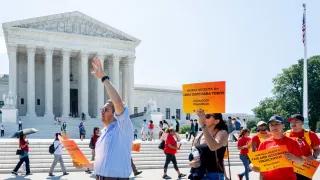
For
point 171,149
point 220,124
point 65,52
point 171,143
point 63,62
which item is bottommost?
point 171,149

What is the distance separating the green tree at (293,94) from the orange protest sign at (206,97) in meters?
58.6

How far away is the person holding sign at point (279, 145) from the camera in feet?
19.6

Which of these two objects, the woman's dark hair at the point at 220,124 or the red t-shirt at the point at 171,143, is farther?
the red t-shirt at the point at 171,143

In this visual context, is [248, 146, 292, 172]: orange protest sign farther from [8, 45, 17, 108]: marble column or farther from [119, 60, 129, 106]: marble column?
[119, 60, 129, 106]: marble column

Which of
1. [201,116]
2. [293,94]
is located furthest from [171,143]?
[293,94]

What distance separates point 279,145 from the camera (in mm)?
6004

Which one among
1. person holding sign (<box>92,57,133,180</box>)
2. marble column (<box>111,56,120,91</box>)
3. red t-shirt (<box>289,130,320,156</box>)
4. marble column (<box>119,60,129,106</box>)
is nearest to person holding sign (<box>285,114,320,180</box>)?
red t-shirt (<box>289,130,320,156</box>)

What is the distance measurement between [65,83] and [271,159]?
50.1 meters

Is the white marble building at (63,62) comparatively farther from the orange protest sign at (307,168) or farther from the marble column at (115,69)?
the orange protest sign at (307,168)

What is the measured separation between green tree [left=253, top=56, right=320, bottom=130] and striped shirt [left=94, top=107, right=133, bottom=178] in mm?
59274

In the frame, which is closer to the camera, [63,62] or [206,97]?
[206,97]

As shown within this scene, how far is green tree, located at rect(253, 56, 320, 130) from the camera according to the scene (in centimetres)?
6325

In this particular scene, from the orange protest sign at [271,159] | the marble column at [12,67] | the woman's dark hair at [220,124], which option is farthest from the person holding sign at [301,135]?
the marble column at [12,67]

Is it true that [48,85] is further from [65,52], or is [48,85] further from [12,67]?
[12,67]
